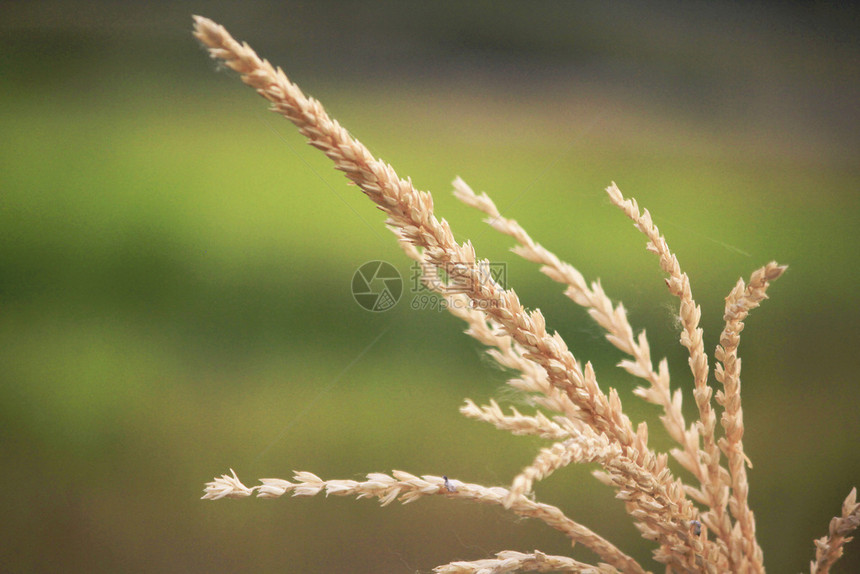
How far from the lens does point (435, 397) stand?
2.11 feet

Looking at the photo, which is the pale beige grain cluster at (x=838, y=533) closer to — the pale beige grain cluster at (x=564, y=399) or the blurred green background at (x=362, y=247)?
the pale beige grain cluster at (x=564, y=399)

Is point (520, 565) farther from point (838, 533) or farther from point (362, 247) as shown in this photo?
point (362, 247)

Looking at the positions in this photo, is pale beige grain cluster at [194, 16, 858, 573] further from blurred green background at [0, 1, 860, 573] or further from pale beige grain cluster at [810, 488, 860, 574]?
blurred green background at [0, 1, 860, 573]

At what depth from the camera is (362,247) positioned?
667 millimetres

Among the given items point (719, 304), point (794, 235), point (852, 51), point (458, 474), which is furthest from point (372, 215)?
point (852, 51)

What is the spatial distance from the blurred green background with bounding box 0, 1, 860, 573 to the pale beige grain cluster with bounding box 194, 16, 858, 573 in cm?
26

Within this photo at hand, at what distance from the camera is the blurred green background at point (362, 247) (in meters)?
0.60

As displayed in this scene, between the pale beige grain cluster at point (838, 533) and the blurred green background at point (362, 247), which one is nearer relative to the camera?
the pale beige grain cluster at point (838, 533)

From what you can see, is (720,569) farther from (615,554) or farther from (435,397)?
(435,397)

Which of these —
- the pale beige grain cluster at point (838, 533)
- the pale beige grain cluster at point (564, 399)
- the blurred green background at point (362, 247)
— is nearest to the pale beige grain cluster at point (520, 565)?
the pale beige grain cluster at point (564, 399)

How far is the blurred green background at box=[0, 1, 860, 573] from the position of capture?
60 centimetres

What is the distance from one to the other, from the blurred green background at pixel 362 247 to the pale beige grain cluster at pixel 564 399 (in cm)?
26

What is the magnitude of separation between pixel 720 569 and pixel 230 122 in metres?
0.73

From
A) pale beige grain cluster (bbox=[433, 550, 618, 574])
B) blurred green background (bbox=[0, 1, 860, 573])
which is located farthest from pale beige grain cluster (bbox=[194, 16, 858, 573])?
blurred green background (bbox=[0, 1, 860, 573])
